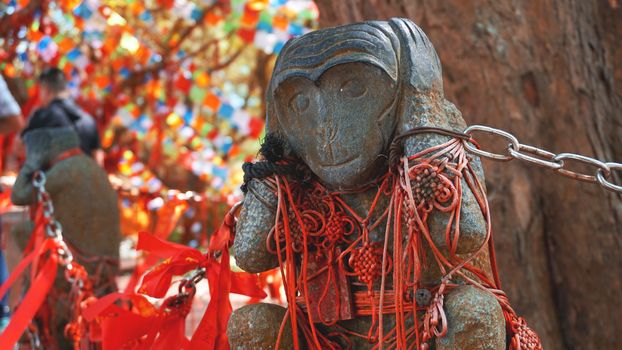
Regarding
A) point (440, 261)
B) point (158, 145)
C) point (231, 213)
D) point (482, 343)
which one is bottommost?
point (482, 343)

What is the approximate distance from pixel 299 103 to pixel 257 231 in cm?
35

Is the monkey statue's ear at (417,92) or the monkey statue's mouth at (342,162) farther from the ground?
the monkey statue's ear at (417,92)

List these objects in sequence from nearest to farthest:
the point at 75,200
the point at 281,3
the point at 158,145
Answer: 1. the point at 75,200
2. the point at 281,3
3. the point at 158,145

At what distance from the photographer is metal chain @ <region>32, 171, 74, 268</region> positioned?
11.5 feet

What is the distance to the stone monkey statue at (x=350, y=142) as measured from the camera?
1.98m

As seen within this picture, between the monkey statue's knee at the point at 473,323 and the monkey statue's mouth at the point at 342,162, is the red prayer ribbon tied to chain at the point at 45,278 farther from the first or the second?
the monkey statue's knee at the point at 473,323

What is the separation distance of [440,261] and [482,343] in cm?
23

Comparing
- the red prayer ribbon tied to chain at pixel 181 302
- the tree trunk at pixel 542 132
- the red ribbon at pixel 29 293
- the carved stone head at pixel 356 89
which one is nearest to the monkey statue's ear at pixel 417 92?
the carved stone head at pixel 356 89

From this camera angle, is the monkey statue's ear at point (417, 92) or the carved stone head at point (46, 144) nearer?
the monkey statue's ear at point (417, 92)

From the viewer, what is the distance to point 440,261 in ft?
6.38

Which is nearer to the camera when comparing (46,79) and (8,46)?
(46,79)

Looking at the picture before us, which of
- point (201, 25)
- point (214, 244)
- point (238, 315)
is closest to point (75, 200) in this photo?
point (214, 244)

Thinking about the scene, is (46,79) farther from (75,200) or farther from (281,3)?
(281,3)

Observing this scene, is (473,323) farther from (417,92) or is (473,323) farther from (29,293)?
(29,293)
